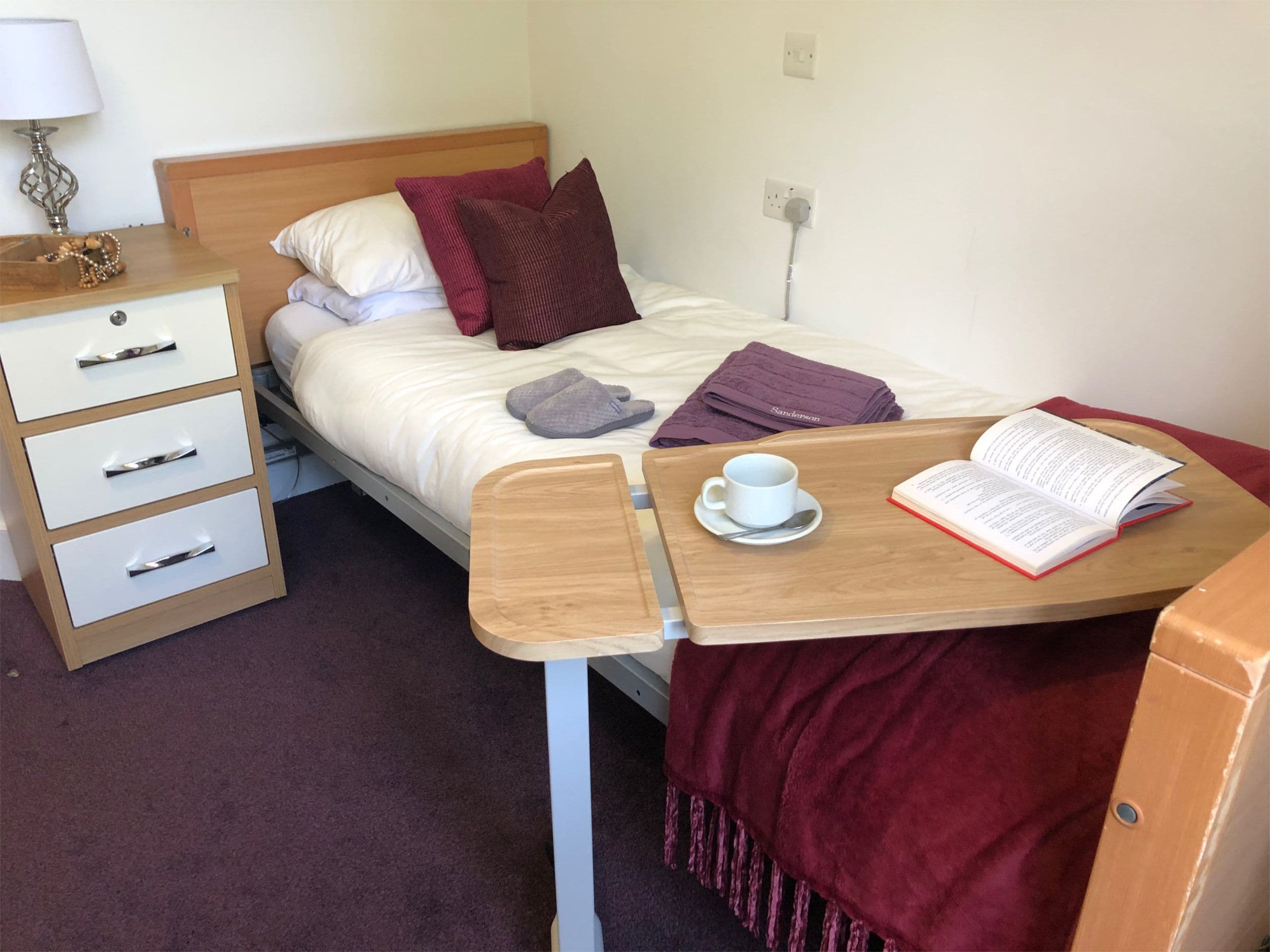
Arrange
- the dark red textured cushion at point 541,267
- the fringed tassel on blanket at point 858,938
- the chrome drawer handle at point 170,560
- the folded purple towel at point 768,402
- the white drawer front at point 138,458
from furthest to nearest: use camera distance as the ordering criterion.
Answer: 1. the dark red textured cushion at point 541,267
2. the chrome drawer handle at point 170,560
3. the white drawer front at point 138,458
4. the folded purple towel at point 768,402
5. the fringed tassel on blanket at point 858,938

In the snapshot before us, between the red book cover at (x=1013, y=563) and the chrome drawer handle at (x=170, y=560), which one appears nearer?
the red book cover at (x=1013, y=563)

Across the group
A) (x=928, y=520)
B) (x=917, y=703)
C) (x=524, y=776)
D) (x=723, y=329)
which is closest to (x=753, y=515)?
(x=928, y=520)

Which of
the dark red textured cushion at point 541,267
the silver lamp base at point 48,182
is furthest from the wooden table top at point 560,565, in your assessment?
the silver lamp base at point 48,182

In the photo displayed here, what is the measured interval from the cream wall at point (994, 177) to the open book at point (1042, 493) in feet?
1.87

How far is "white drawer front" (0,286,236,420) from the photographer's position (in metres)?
1.83

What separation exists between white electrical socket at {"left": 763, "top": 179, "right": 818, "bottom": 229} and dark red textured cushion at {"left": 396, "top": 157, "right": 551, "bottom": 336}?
58 cm

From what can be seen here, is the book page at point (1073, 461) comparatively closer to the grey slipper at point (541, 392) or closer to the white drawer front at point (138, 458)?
the grey slipper at point (541, 392)

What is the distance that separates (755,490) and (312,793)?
114 cm

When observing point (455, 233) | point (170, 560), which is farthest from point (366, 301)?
point (170, 560)

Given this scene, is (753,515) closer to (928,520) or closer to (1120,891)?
(928,520)

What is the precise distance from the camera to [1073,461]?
Answer: 1188 mm

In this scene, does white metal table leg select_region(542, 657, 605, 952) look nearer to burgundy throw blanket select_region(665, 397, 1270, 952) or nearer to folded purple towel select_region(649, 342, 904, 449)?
burgundy throw blanket select_region(665, 397, 1270, 952)

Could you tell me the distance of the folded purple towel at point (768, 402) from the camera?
172cm

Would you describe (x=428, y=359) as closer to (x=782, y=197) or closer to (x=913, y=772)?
(x=782, y=197)
